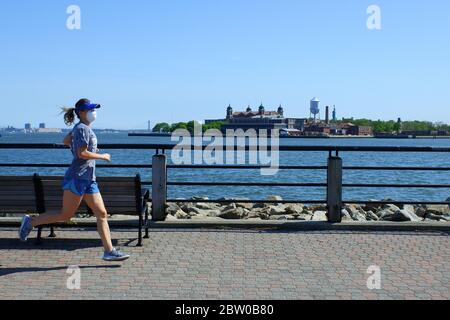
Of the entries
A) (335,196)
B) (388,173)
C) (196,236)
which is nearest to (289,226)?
(335,196)

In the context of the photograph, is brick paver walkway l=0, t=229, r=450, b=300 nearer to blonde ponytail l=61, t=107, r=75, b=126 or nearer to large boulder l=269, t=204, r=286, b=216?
blonde ponytail l=61, t=107, r=75, b=126

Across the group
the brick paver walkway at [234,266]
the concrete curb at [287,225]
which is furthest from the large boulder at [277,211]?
the brick paver walkway at [234,266]

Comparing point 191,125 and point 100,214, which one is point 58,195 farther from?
point 191,125

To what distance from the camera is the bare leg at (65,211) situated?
7141 mm

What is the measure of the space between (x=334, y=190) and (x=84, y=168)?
4288 mm

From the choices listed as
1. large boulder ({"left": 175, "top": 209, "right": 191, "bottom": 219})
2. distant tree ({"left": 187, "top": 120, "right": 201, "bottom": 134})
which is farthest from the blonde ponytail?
distant tree ({"left": 187, "top": 120, "right": 201, "bottom": 134})

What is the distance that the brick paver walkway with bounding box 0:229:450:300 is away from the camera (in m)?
5.99

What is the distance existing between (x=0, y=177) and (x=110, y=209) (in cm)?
158

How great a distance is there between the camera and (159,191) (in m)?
9.67

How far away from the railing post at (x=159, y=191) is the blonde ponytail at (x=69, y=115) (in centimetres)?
258

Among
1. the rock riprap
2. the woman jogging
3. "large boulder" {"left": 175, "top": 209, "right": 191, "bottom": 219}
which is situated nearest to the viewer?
the woman jogging
